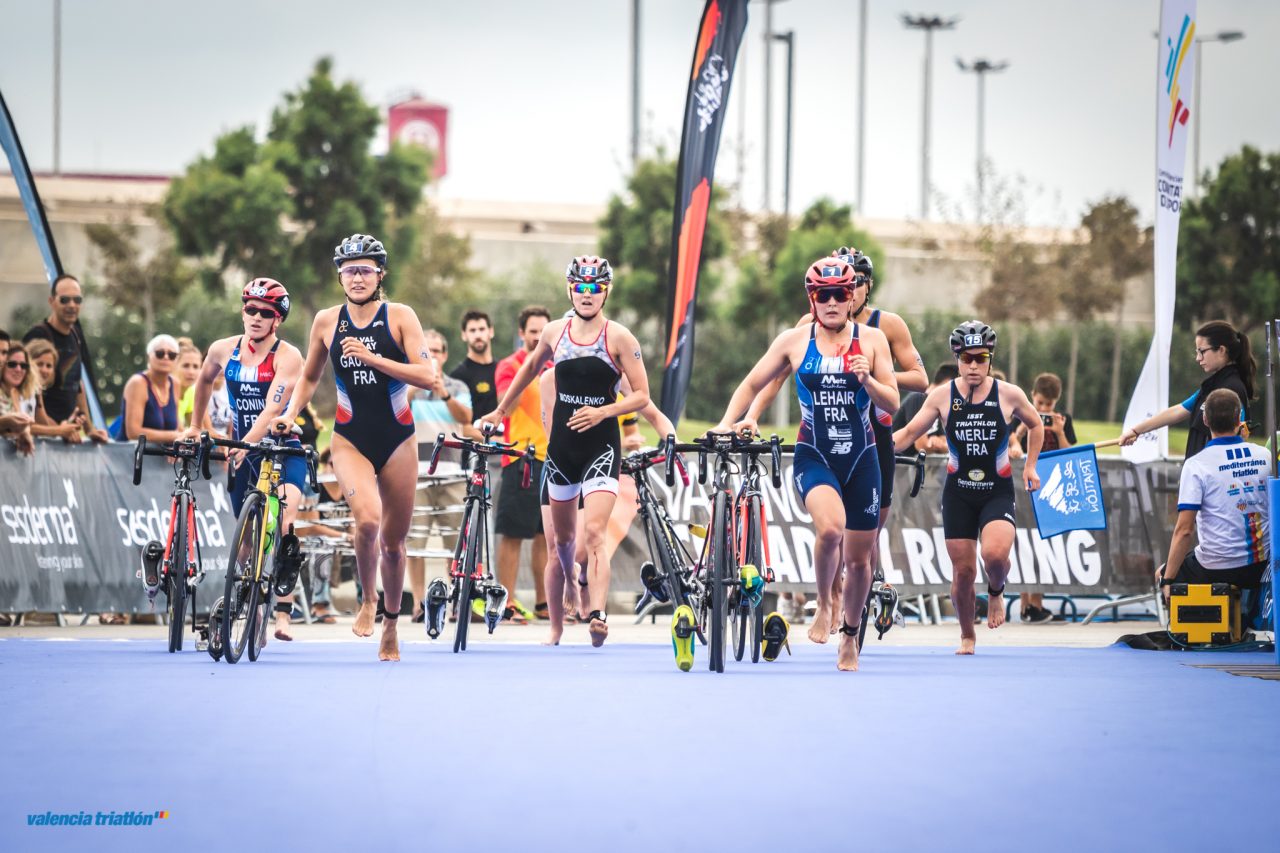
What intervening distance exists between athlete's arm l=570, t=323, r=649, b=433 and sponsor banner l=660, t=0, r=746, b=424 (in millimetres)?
5354

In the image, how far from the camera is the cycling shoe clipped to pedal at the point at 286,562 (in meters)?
10.5

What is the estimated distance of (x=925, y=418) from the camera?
12.4 m

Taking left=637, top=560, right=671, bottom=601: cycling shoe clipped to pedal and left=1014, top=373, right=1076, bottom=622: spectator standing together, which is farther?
left=1014, top=373, right=1076, bottom=622: spectator standing

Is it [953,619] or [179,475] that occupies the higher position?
[179,475]

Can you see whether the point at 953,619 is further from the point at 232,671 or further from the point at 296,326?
the point at 296,326

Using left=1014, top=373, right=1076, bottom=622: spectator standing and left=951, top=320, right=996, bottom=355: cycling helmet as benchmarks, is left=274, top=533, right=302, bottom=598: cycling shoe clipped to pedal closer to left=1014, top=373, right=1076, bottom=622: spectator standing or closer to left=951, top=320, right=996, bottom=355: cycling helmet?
left=951, top=320, right=996, bottom=355: cycling helmet

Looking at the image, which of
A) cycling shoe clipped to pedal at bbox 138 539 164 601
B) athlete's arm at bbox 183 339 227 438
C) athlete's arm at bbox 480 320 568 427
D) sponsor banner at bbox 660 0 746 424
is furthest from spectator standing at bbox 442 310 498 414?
cycling shoe clipped to pedal at bbox 138 539 164 601

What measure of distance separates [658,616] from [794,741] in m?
10.6

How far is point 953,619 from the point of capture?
679 inches

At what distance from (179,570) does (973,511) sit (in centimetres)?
535

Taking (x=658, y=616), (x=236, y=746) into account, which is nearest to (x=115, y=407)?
(x=658, y=616)

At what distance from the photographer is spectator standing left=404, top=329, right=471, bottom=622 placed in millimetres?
15586

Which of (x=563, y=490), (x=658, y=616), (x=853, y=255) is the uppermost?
(x=853, y=255)

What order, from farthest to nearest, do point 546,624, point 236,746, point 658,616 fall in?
point 658,616, point 546,624, point 236,746
